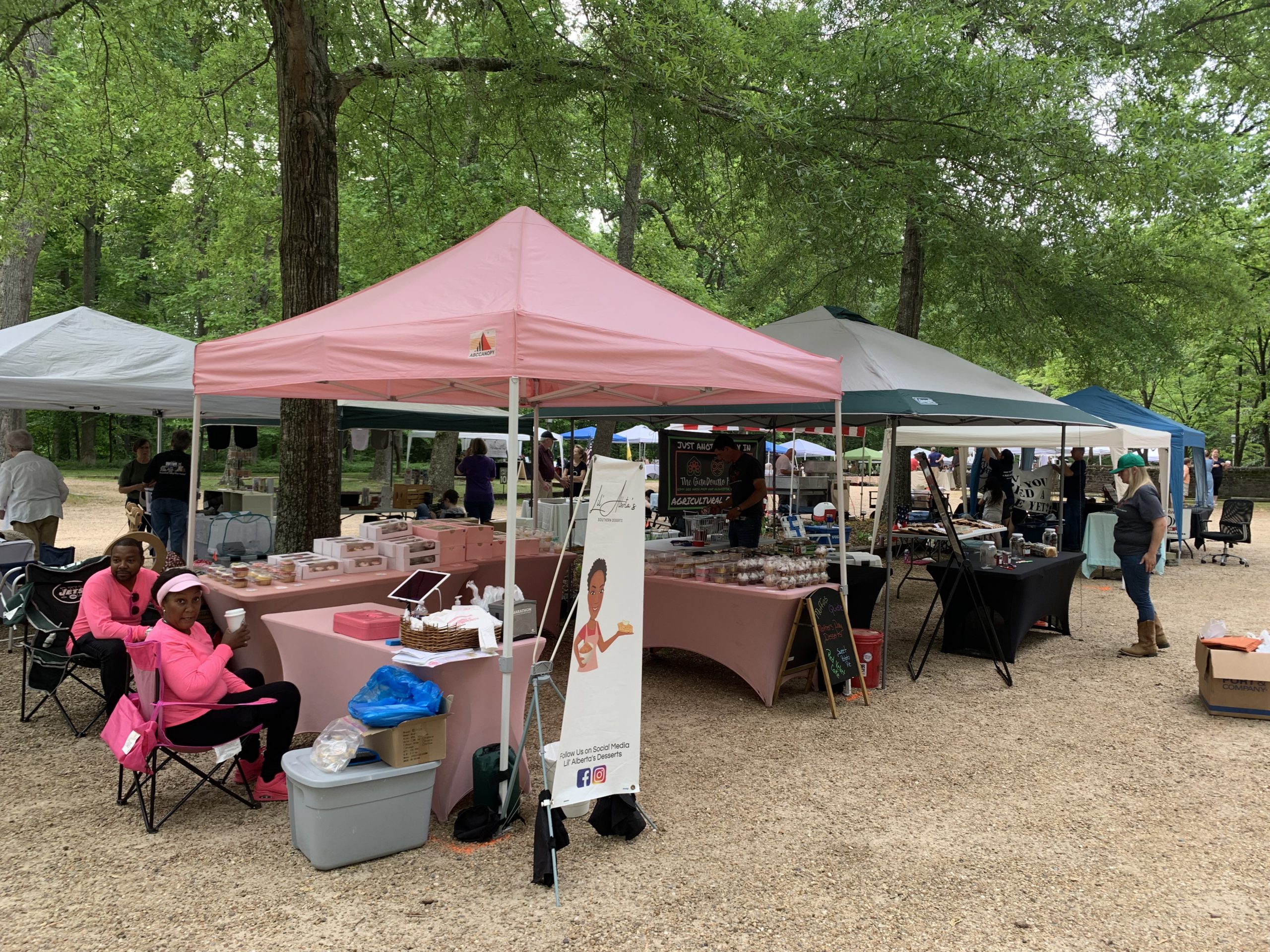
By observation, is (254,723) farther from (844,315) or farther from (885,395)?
(844,315)

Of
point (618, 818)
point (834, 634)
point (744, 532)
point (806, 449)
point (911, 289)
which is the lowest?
point (618, 818)

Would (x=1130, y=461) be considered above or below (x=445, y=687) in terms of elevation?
above

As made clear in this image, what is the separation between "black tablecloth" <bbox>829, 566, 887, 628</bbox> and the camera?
732cm

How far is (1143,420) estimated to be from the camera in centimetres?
1424

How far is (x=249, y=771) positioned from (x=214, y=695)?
0.64m

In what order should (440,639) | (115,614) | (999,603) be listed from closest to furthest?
(440,639) → (115,614) → (999,603)

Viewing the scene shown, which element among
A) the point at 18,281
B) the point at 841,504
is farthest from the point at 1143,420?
the point at 18,281

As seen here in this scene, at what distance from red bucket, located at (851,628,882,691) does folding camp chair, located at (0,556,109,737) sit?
5029mm

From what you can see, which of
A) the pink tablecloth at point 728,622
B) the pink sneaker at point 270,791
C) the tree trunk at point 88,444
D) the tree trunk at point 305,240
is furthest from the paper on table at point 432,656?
the tree trunk at point 88,444

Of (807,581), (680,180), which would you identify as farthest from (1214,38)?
(807,581)

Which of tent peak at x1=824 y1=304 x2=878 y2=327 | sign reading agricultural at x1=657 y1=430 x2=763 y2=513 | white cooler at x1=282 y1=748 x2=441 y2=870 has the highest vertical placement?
tent peak at x1=824 y1=304 x2=878 y2=327

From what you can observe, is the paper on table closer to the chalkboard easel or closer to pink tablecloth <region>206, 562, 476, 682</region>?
pink tablecloth <region>206, 562, 476, 682</region>

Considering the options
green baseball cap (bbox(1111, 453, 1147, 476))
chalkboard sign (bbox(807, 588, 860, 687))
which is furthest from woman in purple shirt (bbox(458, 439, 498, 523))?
green baseball cap (bbox(1111, 453, 1147, 476))

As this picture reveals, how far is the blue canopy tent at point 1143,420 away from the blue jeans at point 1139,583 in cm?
700
